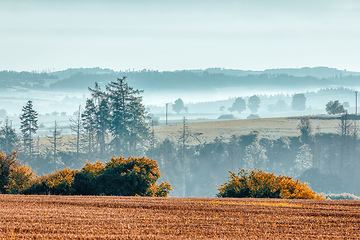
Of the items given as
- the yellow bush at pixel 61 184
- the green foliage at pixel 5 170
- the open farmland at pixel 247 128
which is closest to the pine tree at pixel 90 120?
the open farmland at pixel 247 128

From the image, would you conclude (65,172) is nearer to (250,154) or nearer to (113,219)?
(113,219)

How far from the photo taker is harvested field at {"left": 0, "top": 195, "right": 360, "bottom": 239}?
72.1 feet

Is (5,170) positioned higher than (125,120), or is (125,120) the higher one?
(125,120)

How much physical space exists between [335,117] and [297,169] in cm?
3797

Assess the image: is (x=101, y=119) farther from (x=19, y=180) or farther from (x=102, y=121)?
(x=19, y=180)

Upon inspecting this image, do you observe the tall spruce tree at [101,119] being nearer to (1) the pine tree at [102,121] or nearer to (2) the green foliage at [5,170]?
(1) the pine tree at [102,121]

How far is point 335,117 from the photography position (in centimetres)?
16738

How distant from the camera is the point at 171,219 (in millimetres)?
25438

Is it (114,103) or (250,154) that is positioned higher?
(114,103)

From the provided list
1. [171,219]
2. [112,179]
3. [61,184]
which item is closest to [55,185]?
[61,184]

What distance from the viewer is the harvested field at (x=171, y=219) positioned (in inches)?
865

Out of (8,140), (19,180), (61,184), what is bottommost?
(8,140)

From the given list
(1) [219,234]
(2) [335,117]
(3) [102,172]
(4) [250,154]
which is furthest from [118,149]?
(1) [219,234]

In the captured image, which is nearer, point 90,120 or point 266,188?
point 266,188
